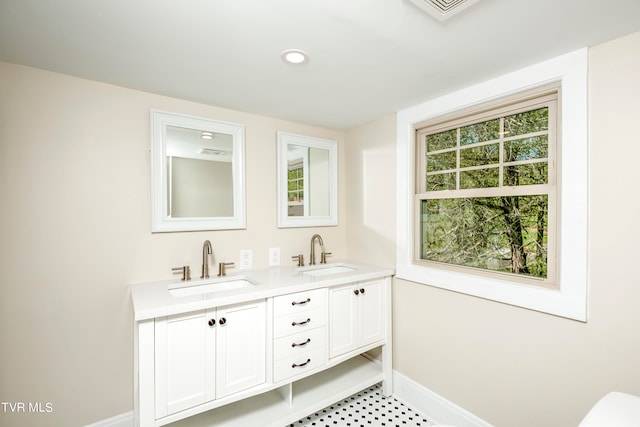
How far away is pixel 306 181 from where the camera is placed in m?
2.60

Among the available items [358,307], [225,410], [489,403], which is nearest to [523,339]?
[489,403]

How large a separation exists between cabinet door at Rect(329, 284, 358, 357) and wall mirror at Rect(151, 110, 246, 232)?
917mm

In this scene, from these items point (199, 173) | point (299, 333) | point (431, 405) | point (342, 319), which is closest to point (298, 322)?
point (299, 333)

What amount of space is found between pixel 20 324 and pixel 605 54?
10.7ft

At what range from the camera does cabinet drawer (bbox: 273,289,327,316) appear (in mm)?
1724

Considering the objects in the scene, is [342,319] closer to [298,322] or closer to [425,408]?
[298,322]

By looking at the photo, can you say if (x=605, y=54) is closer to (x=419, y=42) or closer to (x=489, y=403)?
(x=419, y=42)

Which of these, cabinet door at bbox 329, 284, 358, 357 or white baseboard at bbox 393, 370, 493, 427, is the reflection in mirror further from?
white baseboard at bbox 393, 370, 493, 427

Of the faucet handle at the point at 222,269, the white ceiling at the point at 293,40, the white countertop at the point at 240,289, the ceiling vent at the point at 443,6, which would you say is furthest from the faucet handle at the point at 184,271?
the ceiling vent at the point at 443,6

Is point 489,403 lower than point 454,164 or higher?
lower

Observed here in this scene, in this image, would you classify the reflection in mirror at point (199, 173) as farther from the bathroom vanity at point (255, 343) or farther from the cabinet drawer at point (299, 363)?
the cabinet drawer at point (299, 363)

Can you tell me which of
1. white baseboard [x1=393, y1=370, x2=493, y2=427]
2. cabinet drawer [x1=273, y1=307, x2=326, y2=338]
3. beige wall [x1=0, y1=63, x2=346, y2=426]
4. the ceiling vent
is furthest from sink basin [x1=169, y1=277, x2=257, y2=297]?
the ceiling vent

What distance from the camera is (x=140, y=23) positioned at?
1.18 meters

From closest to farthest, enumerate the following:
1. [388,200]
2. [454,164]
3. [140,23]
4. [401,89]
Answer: [140,23]
[401,89]
[454,164]
[388,200]
